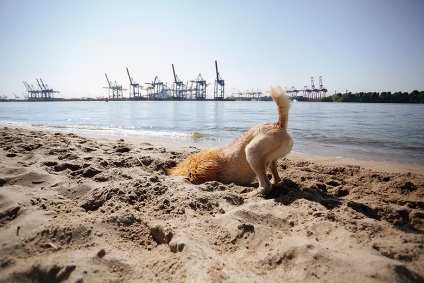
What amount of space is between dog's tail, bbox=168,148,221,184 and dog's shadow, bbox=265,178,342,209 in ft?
3.23

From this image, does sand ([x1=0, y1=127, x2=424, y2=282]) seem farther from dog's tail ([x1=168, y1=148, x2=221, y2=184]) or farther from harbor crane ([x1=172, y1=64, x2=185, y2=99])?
harbor crane ([x1=172, y1=64, x2=185, y2=99])

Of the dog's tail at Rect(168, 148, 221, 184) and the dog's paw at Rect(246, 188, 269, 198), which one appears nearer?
the dog's paw at Rect(246, 188, 269, 198)

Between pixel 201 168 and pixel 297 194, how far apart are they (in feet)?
5.03

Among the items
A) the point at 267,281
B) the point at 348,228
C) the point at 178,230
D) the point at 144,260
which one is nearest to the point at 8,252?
the point at 144,260

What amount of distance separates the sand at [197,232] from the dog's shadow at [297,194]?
1 centimetres

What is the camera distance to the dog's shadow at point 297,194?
9.32ft

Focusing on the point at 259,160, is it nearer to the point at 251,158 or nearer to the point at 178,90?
the point at 251,158

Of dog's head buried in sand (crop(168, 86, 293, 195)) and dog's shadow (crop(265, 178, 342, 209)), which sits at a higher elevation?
dog's head buried in sand (crop(168, 86, 293, 195))

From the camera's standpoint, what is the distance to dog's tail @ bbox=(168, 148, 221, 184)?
385 centimetres

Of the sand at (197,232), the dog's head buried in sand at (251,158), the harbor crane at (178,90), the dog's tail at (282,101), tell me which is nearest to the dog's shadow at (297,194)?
the sand at (197,232)

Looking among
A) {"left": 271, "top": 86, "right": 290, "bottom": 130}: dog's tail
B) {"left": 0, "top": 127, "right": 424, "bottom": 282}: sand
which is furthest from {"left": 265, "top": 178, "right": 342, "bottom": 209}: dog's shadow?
{"left": 271, "top": 86, "right": 290, "bottom": 130}: dog's tail

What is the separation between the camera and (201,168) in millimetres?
3922

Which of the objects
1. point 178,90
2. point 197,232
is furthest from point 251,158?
point 178,90

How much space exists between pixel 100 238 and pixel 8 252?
24.5 inches
